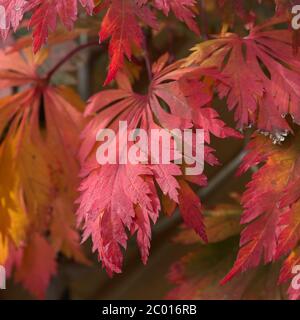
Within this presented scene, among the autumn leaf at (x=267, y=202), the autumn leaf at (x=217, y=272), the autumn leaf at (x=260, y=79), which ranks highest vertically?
the autumn leaf at (x=260, y=79)

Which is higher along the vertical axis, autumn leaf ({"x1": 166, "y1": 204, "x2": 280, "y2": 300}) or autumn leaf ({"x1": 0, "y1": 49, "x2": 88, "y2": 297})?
autumn leaf ({"x1": 0, "y1": 49, "x2": 88, "y2": 297})

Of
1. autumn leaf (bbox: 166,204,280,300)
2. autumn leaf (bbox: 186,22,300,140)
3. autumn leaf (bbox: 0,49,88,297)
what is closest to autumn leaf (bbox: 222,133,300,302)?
autumn leaf (bbox: 186,22,300,140)

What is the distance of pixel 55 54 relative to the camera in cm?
108

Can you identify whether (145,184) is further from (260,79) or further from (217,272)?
(217,272)

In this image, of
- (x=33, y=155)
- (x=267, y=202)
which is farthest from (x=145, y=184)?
(x=33, y=155)

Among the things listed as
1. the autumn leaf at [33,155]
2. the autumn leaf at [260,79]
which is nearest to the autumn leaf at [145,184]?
the autumn leaf at [260,79]

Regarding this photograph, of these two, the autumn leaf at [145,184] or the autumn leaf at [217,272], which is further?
the autumn leaf at [217,272]

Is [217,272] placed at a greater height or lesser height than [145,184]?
lesser

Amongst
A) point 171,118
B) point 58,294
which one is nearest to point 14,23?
point 171,118

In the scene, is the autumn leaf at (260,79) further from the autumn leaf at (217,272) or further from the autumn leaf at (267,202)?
the autumn leaf at (217,272)

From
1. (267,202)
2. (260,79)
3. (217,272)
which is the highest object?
(260,79)

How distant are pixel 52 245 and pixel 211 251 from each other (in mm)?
265

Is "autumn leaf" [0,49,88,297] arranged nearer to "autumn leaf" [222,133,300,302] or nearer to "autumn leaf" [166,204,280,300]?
"autumn leaf" [166,204,280,300]

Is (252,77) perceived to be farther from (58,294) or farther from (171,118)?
(58,294)
